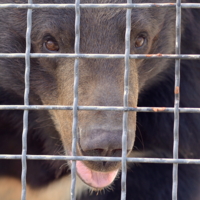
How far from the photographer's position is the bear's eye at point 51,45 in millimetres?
1957

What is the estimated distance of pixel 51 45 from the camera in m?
1.96

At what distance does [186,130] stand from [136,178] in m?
0.42

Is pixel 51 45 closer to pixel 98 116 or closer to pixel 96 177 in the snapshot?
pixel 98 116

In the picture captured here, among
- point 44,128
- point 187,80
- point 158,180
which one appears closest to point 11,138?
point 44,128

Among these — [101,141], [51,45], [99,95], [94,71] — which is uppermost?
[51,45]

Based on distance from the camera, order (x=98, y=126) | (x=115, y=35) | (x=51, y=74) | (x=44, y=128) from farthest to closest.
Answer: (x=44, y=128) < (x=51, y=74) < (x=115, y=35) < (x=98, y=126)

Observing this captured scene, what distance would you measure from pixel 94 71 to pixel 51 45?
0.26m

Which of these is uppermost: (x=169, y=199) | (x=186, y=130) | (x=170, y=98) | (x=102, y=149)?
(x=170, y=98)

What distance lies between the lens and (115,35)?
1.87 m

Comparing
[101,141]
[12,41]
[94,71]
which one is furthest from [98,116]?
[12,41]

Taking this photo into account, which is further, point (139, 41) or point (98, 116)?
point (139, 41)

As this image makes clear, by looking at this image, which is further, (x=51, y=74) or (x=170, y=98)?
(x=170, y=98)

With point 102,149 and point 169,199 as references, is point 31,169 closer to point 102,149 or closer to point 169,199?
point 169,199

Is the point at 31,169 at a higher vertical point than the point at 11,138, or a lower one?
lower
